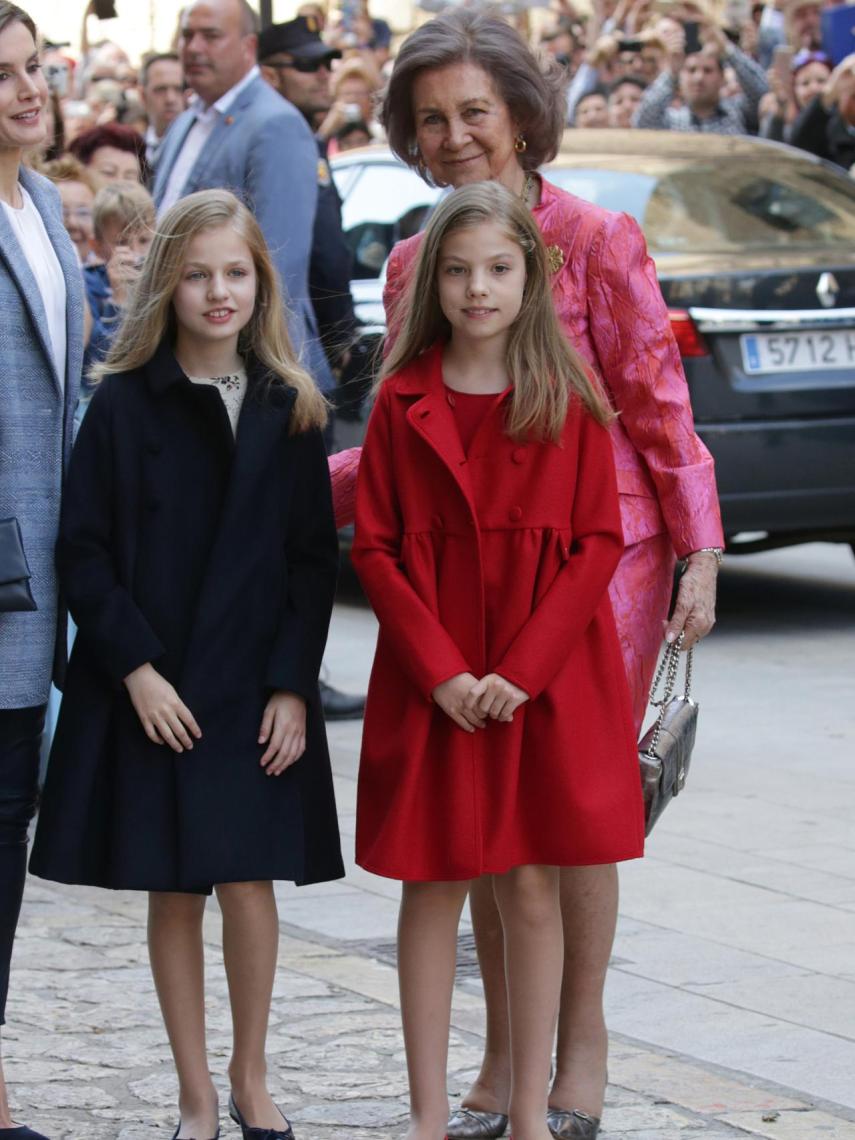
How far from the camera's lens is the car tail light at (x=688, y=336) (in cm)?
791

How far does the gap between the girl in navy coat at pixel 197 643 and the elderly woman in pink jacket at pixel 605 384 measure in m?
0.36

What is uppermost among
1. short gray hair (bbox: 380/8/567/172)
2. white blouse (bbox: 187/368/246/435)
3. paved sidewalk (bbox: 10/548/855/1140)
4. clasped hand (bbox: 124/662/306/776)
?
short gray hair (bbox: 380/8/567/172)

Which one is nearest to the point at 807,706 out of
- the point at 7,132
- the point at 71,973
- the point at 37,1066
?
the point at 71,973

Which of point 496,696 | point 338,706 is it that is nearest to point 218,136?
point 338,706

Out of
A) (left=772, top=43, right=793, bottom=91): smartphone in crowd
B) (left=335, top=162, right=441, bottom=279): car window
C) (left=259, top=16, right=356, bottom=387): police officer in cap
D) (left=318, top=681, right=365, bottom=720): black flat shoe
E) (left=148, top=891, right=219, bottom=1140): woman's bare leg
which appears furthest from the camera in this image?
(left=772, top=43, right=793, bottom=91): smartphone in crowd

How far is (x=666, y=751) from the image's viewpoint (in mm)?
3613

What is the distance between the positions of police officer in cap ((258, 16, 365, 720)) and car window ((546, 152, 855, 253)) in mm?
1172

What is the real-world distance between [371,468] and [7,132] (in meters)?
0.84

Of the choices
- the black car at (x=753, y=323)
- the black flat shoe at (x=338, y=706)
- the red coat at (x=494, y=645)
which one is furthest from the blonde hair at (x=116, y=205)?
the red coat at (x=494, y=645)

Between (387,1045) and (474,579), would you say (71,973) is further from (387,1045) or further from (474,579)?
(474,579)

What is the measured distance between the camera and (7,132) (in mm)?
3600

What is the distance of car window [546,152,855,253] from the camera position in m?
8.36

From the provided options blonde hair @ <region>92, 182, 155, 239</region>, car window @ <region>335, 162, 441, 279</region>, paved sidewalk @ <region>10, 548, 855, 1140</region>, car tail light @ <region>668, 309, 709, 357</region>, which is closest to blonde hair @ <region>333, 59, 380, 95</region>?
car window @ <region>335, 162, 441, 279</region>

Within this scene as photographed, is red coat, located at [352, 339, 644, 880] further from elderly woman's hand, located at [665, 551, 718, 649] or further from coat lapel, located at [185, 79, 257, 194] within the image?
coat lapel, located at [185, 79, 257, 194]
